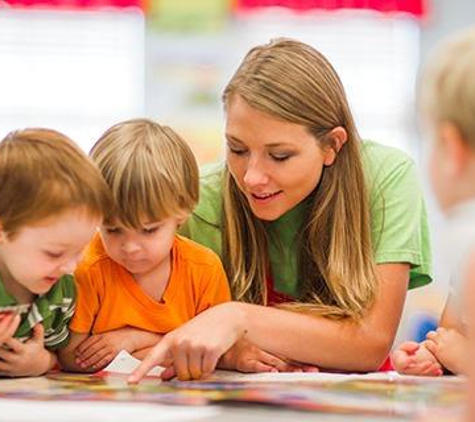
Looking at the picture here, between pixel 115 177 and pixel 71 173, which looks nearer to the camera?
pixel 71 173

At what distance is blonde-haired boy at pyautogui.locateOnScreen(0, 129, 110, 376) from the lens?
148 cm

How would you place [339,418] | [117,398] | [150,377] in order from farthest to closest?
[150,377] → [117,398] → [339,418]

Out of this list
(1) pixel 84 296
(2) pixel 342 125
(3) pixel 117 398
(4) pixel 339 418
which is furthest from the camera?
(2) pixel 342 125

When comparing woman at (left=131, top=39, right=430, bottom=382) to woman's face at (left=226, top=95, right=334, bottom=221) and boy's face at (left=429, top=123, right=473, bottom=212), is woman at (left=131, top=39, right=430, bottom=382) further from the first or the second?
boy's face at (left=429, top=123, right=473, bottom=212)

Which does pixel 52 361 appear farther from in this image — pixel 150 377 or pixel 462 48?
pixel 462 48

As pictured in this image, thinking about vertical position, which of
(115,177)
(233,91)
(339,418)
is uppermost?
(233,91)

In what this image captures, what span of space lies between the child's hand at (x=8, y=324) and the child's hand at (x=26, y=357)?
0.12 feet

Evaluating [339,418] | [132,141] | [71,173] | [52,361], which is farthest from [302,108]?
[339,418]

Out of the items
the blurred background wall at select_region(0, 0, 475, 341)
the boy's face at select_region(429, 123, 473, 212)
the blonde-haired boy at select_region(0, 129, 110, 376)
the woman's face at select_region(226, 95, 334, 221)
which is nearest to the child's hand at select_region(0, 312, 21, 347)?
the blonde-haired boy at select_region(0, 129, 110, 376)

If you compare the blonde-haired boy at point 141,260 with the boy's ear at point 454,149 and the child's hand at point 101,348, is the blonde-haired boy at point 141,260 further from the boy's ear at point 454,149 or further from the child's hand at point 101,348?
the boy's ear at point 454,149

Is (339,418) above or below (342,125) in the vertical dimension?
below

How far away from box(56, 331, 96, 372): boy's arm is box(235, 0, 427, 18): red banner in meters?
3.04

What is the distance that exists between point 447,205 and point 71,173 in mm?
632

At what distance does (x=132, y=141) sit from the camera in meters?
1.67
